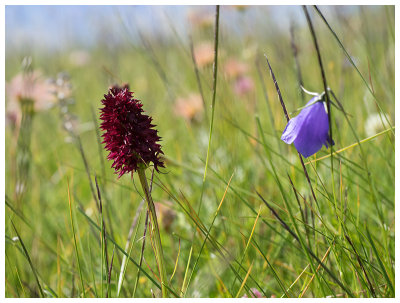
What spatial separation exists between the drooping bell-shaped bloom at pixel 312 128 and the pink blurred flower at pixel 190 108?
1344 millimetres

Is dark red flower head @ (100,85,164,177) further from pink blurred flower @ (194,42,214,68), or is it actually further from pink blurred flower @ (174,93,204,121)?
pink blurred flower @ (194,42,214,68)

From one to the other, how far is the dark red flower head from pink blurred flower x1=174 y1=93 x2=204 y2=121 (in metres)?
1.35

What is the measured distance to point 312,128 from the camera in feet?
2.29

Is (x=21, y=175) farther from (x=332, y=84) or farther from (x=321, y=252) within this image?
(x=332, y=84)

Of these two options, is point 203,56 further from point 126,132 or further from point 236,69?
point 126,132

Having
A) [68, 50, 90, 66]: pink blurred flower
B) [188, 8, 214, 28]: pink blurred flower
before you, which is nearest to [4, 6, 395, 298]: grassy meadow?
[188, 8, 214, 28]: pink blurred flower

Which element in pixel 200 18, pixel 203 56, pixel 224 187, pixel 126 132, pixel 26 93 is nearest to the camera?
pixel 126 132

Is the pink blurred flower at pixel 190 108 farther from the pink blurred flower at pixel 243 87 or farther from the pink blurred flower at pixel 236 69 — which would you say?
the pink blurred flower at pixel 236 69

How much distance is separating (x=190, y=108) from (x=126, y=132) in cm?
141

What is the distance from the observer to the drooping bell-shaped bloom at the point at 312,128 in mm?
695

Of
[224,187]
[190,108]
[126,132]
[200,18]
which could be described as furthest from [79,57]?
[126,132]
